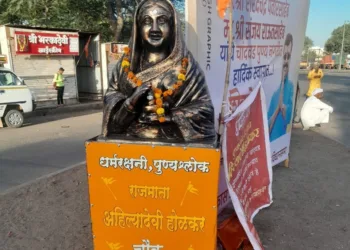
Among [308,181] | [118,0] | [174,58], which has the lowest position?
[308,181]

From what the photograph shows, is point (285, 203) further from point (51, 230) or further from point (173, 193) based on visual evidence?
point (51, 230)

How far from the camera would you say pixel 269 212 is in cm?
378

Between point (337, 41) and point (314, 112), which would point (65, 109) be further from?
point (337, 41)

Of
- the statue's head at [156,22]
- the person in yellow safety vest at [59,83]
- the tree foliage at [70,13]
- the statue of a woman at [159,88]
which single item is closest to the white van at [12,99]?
the person in yellow safety vest at [59,83]

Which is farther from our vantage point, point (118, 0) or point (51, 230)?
point (118, 0)

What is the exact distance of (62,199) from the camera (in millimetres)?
4125

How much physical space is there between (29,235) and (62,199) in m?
0.84

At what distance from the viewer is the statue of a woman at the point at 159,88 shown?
215 cm

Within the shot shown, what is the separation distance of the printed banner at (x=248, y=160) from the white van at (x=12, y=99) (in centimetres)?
696

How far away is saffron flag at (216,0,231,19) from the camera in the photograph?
9.15 ft

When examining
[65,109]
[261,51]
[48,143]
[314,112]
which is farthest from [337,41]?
[261,51]

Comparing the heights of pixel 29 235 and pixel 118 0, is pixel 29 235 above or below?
below

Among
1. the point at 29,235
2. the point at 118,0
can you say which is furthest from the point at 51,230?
the point at 118,0

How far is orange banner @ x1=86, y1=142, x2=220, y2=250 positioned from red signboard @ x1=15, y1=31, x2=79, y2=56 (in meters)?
9.53
